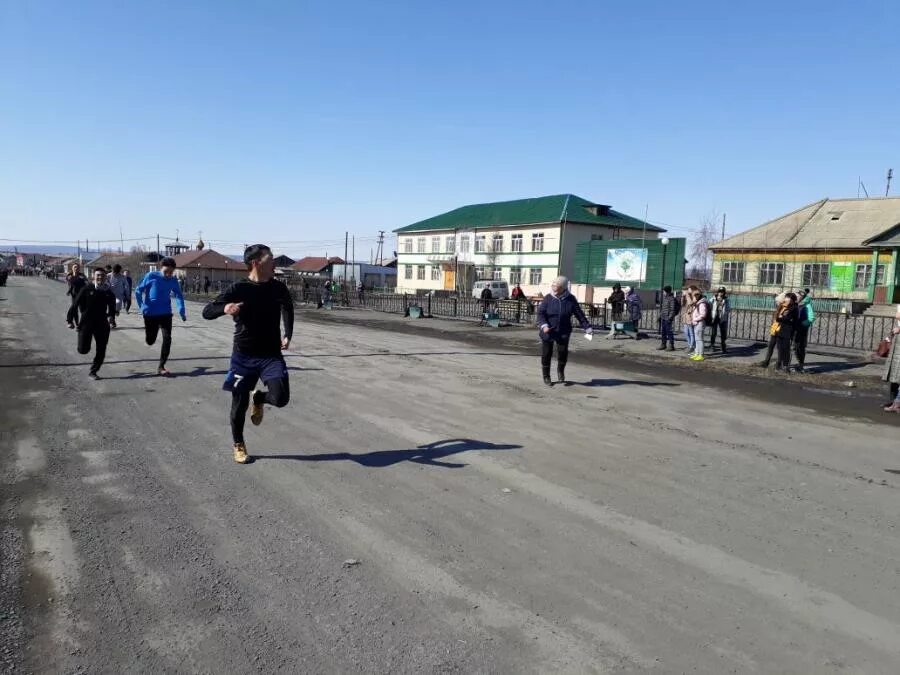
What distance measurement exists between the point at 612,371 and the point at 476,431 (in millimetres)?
6252

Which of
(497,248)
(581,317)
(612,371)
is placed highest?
(497,248)

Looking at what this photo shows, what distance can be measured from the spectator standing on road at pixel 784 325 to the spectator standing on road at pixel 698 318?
1870 mm

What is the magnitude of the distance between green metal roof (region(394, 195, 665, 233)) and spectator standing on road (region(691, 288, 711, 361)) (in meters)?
39.0

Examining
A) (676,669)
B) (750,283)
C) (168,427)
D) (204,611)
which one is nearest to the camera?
(676,669)

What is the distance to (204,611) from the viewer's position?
9.83 feet

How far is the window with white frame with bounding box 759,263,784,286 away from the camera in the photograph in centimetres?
4409

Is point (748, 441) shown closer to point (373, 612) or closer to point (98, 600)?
point (373, 612)

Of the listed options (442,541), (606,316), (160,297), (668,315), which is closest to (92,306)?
(160,297)

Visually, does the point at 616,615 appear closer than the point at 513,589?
Yes

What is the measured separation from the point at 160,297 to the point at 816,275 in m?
44.0

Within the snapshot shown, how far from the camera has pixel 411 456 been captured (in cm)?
561

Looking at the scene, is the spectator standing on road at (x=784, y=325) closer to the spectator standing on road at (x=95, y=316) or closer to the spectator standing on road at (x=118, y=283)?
the spectator standing on road at (x=95, y=316)

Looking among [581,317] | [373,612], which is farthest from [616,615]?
[581,317]

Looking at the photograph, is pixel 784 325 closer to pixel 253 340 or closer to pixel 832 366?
pixel 832 366
